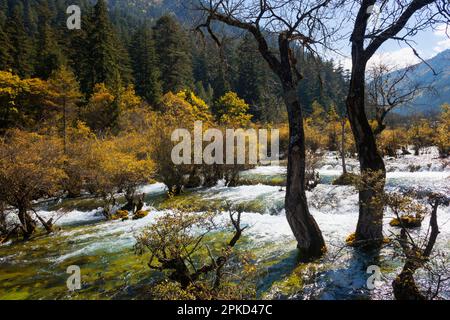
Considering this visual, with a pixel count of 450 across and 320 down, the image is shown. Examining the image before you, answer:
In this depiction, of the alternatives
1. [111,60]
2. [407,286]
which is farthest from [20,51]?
[407,286]

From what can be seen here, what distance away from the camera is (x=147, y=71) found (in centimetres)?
4856

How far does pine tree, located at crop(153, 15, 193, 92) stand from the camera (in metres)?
51.2

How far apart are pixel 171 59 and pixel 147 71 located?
5126 mm

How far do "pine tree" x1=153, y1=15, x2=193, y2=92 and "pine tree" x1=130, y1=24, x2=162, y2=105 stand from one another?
1.53m

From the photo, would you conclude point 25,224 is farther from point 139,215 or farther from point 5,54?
point 5,54

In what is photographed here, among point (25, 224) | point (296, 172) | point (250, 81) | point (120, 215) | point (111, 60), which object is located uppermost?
point (111, 60)

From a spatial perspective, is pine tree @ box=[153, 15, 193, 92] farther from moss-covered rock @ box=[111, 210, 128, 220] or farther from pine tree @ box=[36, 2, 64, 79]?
moss-covered rock @ box=[111, 210, 128, 220]

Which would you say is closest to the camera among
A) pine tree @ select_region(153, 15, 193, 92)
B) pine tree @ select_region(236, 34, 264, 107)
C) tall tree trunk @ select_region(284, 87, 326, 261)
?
tall tree trunk @ select_region(284, 87, 326, 261)

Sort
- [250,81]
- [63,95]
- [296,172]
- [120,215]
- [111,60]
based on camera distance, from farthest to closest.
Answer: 1. [250,81]
2. [111,60]
3. [63,95]
4. [120,215]
5. [296,172]

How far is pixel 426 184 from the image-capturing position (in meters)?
18.2

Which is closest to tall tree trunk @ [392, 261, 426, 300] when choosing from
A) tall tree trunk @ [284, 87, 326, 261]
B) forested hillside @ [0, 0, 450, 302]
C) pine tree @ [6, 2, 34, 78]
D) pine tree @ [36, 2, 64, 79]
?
forested hillside @ [0, 0, 450, 302]

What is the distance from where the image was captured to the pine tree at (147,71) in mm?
47438
